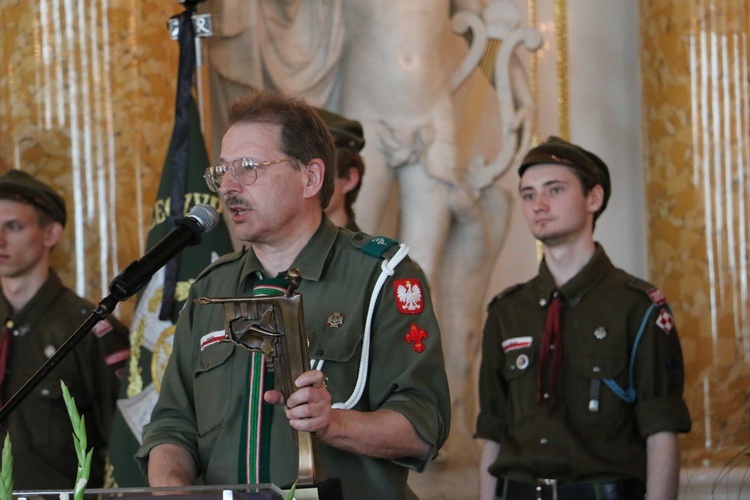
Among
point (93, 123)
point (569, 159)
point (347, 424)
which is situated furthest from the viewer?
point (93, 123)

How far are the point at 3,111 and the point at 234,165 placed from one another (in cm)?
200

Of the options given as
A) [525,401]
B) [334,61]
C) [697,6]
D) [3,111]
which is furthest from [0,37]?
[697,6]

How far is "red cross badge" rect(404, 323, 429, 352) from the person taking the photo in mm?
2395

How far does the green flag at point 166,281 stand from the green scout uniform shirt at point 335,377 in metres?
0.98

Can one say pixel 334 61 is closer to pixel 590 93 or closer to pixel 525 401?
pixel 590 93

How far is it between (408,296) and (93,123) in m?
2.01

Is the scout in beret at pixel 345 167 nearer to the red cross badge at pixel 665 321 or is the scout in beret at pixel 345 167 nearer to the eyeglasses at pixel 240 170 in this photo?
the red cross badge at pixel 665 321

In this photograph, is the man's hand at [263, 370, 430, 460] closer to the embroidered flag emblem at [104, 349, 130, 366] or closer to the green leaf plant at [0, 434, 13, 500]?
the green leaf plant at [0, 434, 13, 500]

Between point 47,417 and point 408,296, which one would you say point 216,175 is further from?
point 47,417

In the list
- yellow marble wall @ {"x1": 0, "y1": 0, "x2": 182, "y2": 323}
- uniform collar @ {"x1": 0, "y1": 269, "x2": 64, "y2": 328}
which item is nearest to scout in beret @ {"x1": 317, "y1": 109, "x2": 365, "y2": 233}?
yellow marble wall @ {"x1": 0, "y1": 0, "x2": 182, "y2": 323}

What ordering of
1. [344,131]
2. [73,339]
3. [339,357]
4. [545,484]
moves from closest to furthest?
[73,339] < [339,357] < [545,484] < [344,131]

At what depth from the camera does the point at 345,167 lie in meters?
3.66

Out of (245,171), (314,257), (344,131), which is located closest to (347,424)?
(314,257)

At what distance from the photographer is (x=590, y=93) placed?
495 centimetres
